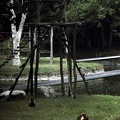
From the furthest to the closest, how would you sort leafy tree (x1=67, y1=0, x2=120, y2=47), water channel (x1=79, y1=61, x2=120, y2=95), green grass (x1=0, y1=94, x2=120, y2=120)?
leafy tree (x1=67, y1=0, x2=120, y2=47) < water channel (x1=79, y1=61, x2=120, y2=95) < green grass (x1=0, y1=94, x2=120, y2=120)

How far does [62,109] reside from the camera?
8.19 m

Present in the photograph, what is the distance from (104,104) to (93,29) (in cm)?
3355

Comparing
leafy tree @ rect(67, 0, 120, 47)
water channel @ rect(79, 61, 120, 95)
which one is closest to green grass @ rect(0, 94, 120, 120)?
water channel @ rect(79, 61, 120, 95)

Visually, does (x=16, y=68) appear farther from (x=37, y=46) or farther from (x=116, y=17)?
(x=116, y=17)

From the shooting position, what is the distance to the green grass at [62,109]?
24.6 feet

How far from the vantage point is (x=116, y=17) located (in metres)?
33.2

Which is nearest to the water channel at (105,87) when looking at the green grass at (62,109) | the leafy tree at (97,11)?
the green grass at (62,109)

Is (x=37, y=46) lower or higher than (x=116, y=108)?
higher

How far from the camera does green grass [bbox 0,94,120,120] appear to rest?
7.51 metres

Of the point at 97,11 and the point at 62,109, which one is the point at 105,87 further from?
the point at 97,11

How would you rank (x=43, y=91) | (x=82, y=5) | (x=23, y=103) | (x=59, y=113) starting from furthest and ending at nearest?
(x=82, y=5) → (x=43, y=91) → (x=23, y=103) → (x=59, y=113)

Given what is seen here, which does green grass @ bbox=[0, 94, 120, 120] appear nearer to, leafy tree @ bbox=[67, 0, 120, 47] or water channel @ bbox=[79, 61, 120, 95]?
water channel @ bbox=[79, 61, 120, 95]

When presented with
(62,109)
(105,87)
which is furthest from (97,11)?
(62,109)

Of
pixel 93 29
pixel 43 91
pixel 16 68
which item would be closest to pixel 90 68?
pixel 16 68
